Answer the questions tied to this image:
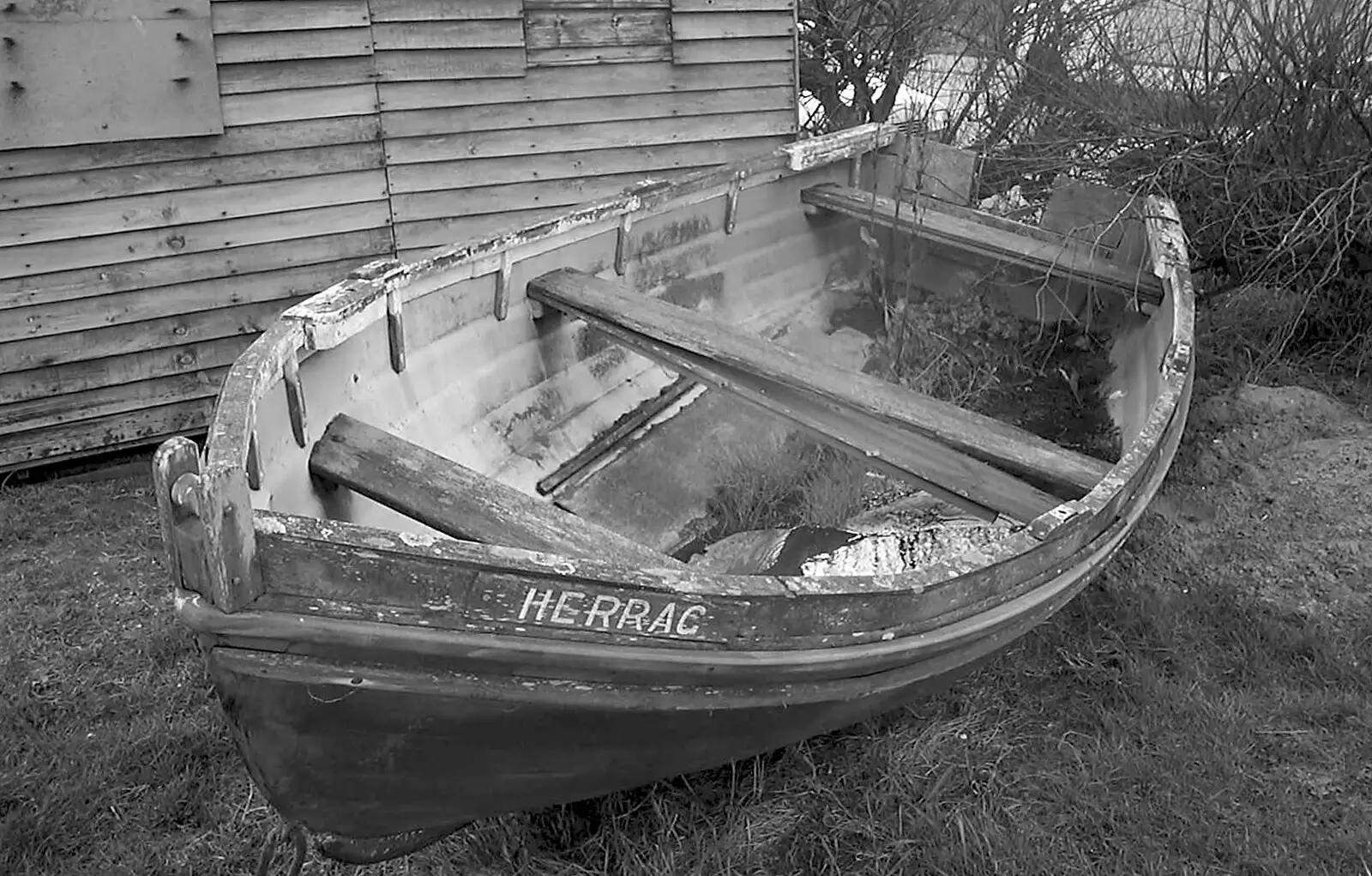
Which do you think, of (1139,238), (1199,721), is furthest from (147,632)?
(1139,238)

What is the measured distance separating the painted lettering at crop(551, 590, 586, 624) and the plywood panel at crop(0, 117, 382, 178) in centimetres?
419

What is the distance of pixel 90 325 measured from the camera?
532cm

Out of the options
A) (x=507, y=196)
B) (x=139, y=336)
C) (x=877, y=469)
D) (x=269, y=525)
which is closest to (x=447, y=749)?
(x=269, y=525)

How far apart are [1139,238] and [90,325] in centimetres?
517

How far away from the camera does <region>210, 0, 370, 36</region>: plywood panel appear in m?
5.21

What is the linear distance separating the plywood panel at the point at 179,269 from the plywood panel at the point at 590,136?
49cm

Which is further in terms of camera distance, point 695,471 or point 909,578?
point 695,471

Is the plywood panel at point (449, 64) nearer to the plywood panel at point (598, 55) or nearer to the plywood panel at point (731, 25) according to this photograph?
the plywood panel at point (598, 55)

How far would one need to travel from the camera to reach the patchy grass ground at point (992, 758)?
3.00 m

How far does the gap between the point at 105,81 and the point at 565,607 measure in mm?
4231

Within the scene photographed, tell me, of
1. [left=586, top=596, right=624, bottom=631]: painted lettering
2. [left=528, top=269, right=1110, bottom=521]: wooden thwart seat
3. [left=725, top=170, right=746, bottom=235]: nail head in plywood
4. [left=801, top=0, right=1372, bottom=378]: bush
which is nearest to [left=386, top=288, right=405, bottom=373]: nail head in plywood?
[left=528, top=269, right=1110, bottom=521]: wooden thwart seat

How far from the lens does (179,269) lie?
548 cm

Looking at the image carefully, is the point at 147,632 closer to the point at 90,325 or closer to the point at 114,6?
the point at 90,325

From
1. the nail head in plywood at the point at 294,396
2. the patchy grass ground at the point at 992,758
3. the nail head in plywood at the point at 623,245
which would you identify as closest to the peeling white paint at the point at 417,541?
the nail head in plywood at the point at 294,396
